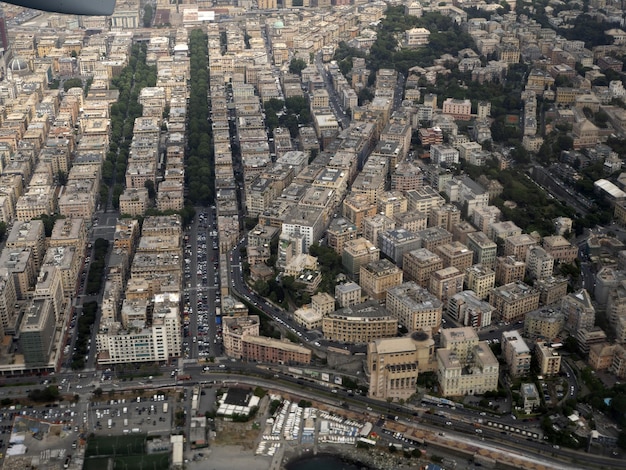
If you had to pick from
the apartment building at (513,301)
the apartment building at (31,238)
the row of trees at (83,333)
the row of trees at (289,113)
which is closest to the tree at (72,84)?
the row of trees at (289,113)

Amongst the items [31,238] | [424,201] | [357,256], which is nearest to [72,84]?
[31,238]

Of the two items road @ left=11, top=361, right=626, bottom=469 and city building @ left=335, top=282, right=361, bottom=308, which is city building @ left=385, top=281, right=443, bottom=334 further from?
road @ left=11, top=361, right=626, bottom=469

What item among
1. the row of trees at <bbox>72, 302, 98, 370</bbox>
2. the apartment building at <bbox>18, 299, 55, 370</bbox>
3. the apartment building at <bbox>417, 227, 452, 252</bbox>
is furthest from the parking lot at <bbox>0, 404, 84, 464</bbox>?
the apartment building at <bbox>417, 227, 452, 252</bbox>

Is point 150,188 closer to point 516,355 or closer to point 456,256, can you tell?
point 456,256

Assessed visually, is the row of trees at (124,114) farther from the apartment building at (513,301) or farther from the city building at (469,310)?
the apartment building at (513,301)

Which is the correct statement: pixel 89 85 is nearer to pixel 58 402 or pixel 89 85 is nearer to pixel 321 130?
pixel 321 130

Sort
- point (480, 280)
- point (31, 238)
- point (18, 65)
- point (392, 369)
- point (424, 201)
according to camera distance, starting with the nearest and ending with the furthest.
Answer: point (392, 369), point (480, 280), point (31, 238), point (424, 201), point (18, 65)

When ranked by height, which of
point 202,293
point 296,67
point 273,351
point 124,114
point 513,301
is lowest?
point 124,114

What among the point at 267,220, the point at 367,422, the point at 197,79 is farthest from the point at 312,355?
the point at 197,79
